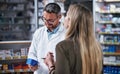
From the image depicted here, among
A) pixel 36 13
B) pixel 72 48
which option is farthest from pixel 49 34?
pixel 36 13

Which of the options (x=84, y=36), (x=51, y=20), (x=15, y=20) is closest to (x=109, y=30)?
(x=15, y=20)

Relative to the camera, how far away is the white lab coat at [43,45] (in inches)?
117

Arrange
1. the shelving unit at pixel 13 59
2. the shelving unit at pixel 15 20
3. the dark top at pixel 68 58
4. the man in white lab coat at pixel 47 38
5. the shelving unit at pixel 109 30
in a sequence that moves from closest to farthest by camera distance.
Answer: the dark top at pixel 68 58 → the man in white lab coat at pixel 47 38 → the shelving unit at pixel 13 59 → the shelving unit at pixel 15 20 → the shelving unit at pixel 109 30

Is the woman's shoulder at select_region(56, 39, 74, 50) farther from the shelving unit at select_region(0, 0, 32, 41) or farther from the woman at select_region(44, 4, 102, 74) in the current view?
the shelving unit at select_region(0, 0, 32, 41)

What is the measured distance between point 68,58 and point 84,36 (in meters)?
0.22

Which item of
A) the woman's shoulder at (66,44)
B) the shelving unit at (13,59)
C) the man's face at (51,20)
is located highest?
the man's face at (51,20)

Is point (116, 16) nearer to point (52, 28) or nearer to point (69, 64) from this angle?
point (52, 28)

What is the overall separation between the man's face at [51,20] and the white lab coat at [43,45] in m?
0.07

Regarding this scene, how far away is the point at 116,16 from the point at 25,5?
2.17m

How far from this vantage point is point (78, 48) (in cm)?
211

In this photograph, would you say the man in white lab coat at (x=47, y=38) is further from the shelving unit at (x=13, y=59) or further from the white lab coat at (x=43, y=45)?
the shelving unit at (x=13, y=59)

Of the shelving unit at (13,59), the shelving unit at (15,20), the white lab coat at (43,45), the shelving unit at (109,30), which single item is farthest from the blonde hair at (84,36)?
the shelving unit at (109,30)

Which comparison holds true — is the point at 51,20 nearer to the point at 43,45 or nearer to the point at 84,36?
the point at 43,45

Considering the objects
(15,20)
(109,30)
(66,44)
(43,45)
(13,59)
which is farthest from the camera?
(109,30)
